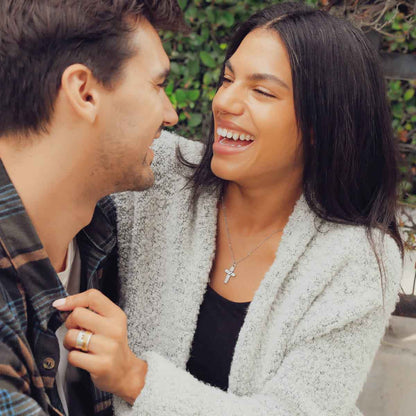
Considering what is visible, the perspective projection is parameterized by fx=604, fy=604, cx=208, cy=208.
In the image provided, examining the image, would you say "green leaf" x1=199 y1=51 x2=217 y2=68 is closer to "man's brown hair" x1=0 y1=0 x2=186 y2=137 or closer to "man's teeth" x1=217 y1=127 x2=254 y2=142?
"man's teeth" x1=217 y1=127 x2=254 y2=142

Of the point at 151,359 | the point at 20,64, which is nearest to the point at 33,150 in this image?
the point at 20,64

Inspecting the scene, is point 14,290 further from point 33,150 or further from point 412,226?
point 412,226

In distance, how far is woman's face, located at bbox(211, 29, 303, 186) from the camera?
1968 millimetres

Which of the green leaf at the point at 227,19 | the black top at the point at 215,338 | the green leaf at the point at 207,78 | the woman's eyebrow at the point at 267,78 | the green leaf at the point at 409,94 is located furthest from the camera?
the green leaf at the point at 207,78

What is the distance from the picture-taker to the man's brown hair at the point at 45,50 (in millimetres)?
1629

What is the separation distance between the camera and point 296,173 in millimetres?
2188

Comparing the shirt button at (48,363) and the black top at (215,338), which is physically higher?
the shirt button at (48,363)

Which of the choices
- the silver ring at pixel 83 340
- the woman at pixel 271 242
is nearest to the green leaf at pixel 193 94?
the woman at pixel 271 242

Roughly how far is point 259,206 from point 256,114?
394 millimetres

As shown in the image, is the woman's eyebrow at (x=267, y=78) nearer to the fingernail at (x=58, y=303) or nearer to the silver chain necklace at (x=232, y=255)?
the silver chain necklace at (x=232, y=255)

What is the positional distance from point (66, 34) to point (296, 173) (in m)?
0.96

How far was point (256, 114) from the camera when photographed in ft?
6.45

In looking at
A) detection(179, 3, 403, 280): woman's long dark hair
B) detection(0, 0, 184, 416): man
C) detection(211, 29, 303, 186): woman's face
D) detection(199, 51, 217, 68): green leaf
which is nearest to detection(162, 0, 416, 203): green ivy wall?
detection(199, 51, 217, 68): green leaf

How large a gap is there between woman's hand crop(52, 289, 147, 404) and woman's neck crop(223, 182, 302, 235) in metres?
0.70
